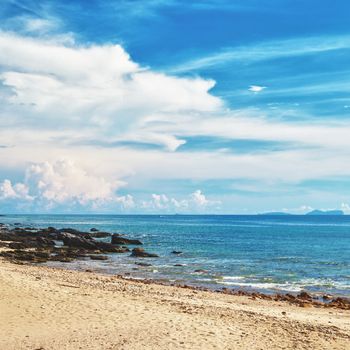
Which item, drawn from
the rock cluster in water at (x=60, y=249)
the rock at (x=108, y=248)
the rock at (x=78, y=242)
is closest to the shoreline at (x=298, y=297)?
the rock cluster in water at (x=60, y=249)

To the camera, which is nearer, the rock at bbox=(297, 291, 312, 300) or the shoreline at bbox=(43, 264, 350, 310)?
the shoreline at bbox=(43, 264, 350, 310)

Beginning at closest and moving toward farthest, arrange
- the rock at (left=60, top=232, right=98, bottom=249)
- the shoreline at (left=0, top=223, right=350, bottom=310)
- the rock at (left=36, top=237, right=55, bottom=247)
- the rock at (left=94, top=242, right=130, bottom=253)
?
the shoreline at (left=0, top=223, right=350, bottom=310)
the rock at (left=94, top=242, right=130, bottom=253)
the rock at (left=60, top=232, right=98, bottom=249)
the rock at (left=36, top=237, right=55, bottom=247)

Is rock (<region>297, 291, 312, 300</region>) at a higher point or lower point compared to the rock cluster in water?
higher

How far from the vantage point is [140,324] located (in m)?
17.6

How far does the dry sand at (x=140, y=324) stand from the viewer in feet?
50.4

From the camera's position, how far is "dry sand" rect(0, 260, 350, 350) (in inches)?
605

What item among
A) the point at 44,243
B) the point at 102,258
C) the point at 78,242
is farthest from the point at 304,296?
the point at 44,243

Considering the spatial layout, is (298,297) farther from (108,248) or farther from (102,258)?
(108,248)

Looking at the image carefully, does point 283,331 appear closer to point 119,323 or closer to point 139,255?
point 119,323

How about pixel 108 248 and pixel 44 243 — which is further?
pixel 44 243

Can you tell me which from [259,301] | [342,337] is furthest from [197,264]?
[342,337]

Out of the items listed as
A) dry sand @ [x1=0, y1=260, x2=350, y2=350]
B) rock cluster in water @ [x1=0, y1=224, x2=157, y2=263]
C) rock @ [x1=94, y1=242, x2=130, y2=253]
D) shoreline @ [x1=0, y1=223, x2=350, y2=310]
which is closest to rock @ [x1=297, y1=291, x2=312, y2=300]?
shoreline @ [x1=0, y1=223, x2=350, y2=310]

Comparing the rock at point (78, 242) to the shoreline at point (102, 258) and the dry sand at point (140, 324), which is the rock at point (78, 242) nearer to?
the shoreline at point (102, 258)

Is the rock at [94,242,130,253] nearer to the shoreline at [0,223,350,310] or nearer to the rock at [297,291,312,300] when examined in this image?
the shoreline at [0,223,350,310]
